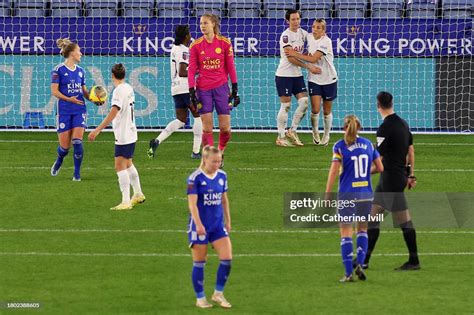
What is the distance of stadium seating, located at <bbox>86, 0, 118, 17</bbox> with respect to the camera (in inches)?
938

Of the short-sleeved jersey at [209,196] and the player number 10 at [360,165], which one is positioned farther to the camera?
the player number 10 at [360,165]

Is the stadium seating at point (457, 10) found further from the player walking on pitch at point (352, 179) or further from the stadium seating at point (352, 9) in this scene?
the player walking on pitch at point (352, 179)

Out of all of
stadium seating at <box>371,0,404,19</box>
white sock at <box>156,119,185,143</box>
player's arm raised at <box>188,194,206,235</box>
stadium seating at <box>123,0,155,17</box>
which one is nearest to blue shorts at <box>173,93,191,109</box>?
white sock at <box>156,119,185,143</box>

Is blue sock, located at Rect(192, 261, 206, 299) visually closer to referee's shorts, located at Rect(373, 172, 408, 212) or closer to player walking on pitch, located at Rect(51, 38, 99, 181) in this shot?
referee's shorts, located at Rect(373, 172, 408, 212)

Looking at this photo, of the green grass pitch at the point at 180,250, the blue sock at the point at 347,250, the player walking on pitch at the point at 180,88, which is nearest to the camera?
the green grass pitch at the point at 180,250

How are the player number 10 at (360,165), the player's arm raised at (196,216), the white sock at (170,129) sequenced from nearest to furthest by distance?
the player's arm raised at (196,216), the player number 10 at (360,165), the white sock at (170,129)

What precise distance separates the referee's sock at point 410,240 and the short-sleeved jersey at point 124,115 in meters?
4.29

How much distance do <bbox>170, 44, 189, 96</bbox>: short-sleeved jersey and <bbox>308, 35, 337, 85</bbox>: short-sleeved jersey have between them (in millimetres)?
2543

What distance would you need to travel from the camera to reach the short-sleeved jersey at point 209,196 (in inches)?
392

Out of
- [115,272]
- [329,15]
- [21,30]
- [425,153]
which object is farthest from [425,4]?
[115,272]

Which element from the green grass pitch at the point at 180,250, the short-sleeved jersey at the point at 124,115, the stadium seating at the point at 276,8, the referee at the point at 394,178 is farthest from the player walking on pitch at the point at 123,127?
the stadium seating at the point at 276,8

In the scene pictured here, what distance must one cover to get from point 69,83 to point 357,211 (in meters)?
6.82

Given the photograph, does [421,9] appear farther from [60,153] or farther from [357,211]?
[357,211]

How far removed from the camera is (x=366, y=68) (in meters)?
22.8
